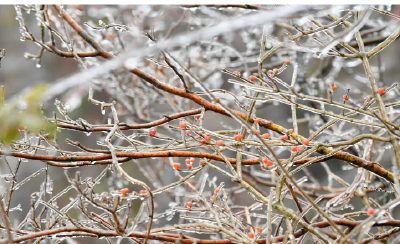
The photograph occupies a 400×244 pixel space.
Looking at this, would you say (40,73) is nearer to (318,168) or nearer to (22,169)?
(22,169)

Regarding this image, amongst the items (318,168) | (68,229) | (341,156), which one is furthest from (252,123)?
(318,168)

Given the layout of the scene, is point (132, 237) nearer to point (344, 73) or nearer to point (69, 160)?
point (69, 160)

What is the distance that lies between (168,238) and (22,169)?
7.26 meters

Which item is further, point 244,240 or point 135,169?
point 135,169

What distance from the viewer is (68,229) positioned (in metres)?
1.16

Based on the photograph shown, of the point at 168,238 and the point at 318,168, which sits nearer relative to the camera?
the point at 168,238

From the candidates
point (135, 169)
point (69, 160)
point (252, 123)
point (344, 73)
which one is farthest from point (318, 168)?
point (69, 160)

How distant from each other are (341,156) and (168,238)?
2.20ft

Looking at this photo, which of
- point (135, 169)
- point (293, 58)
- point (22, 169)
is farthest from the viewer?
point (22, 169)

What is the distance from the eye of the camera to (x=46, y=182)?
1.44m

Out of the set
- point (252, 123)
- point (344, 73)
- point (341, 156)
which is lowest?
point (341, 156)

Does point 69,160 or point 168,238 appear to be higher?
point 69,160

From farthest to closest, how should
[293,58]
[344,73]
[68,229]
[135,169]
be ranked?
[135,169] → [344,73] → [293,58] → [68,229]
